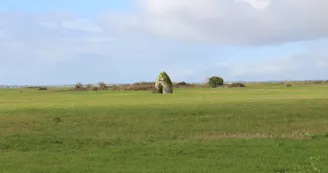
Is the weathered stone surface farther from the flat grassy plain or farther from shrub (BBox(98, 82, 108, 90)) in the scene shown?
the flat grassy plain

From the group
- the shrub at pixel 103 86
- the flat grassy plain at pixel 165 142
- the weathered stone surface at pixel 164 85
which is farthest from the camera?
the shrub at pixel 103 86

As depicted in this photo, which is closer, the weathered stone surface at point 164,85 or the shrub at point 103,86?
the weathered stone surface at point 164,85

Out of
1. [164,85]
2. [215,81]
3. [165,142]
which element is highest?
[215,81]

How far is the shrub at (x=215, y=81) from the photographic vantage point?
150425 mm

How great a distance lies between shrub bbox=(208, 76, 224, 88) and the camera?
150 m

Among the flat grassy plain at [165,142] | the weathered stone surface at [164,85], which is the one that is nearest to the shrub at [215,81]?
the weathered stone surface at [164,85]

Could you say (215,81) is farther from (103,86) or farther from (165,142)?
(165,142)

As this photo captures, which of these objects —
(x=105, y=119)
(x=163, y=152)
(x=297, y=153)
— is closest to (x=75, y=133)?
(x=105, y=119)

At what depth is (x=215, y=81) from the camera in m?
151

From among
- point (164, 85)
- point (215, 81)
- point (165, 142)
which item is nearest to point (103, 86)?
point (215, 81)

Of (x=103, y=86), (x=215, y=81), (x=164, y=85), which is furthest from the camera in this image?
(x=215, y=81)

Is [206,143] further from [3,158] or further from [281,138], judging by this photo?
[3,158]

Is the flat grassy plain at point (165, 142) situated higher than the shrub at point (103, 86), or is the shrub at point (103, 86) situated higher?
the shrub at point (103, 86)

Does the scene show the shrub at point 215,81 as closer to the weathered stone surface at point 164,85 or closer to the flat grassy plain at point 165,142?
the weathered stone surface at point 164,85
